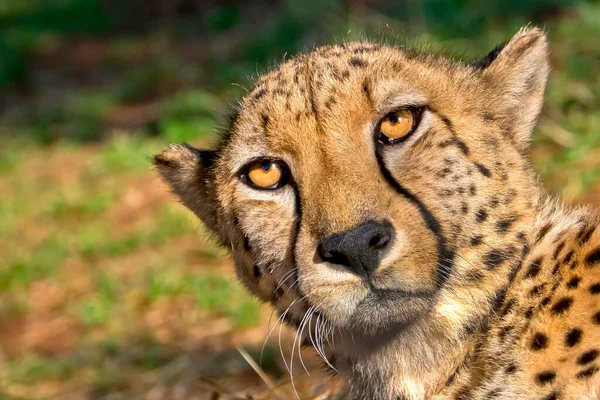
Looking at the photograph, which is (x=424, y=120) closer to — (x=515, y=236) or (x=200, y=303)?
(x=515, y=236)

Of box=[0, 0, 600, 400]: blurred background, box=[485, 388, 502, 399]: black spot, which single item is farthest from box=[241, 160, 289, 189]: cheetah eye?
box=[485, 388, 502, 399]: black spot

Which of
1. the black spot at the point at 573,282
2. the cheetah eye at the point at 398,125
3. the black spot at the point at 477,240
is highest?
the cheetah eye at the point at 398,125

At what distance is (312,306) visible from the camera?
2.50 meters

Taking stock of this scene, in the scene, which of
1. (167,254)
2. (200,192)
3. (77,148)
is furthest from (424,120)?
(77,148)

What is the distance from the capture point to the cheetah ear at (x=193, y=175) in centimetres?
310

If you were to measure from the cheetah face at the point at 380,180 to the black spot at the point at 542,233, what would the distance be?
7 cm

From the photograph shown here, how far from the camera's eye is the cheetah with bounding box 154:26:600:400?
7.81ft

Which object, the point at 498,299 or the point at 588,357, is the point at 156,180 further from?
the point at 588,357

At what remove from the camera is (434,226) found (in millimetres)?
2473

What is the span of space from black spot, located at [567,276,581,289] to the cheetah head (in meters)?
0.16

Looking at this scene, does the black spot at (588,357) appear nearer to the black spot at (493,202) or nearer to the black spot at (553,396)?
the black spot at (553,396)

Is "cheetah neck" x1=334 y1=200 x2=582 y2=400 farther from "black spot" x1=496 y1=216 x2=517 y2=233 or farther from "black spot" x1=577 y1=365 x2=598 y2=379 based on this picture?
"black spot" x1=577 y1=365 x2=598 y2=379

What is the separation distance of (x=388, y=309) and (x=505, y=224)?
1.45ft

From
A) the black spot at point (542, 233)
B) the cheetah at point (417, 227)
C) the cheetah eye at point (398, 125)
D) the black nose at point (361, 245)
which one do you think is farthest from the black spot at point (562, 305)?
the cheetah eye at point (398, 125)
